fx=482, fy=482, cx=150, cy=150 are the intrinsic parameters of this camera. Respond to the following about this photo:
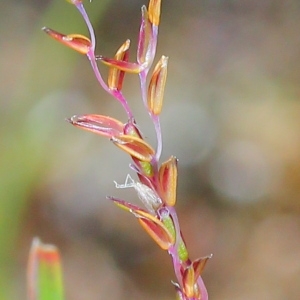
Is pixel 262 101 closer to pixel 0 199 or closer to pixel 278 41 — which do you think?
pixel 278 41

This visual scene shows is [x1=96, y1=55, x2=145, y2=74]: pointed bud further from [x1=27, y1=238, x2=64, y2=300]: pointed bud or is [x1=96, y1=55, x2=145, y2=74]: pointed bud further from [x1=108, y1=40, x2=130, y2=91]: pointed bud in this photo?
[x1=27, y1=238, x2=64, y2=300]: pointed bud

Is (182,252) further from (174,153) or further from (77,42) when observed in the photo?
(174,153)

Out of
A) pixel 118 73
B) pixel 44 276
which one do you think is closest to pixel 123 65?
pixel 118 73

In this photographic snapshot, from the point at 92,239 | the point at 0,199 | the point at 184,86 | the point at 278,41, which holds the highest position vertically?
the point at 278,41

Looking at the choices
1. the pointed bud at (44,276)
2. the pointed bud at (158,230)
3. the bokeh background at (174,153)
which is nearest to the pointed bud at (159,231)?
the pointed bud at (158,230)

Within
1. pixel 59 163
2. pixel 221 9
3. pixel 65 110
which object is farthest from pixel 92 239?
pixel 221 9

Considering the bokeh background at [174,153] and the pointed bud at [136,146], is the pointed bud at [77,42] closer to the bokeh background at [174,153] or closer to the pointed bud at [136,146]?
the pointed bud at [136,146]

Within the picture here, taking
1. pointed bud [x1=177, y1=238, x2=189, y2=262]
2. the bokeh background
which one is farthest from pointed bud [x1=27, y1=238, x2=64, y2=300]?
the bokeh background

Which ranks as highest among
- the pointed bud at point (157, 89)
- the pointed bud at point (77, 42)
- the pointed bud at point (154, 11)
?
the pointed bud at point (154, 11)
